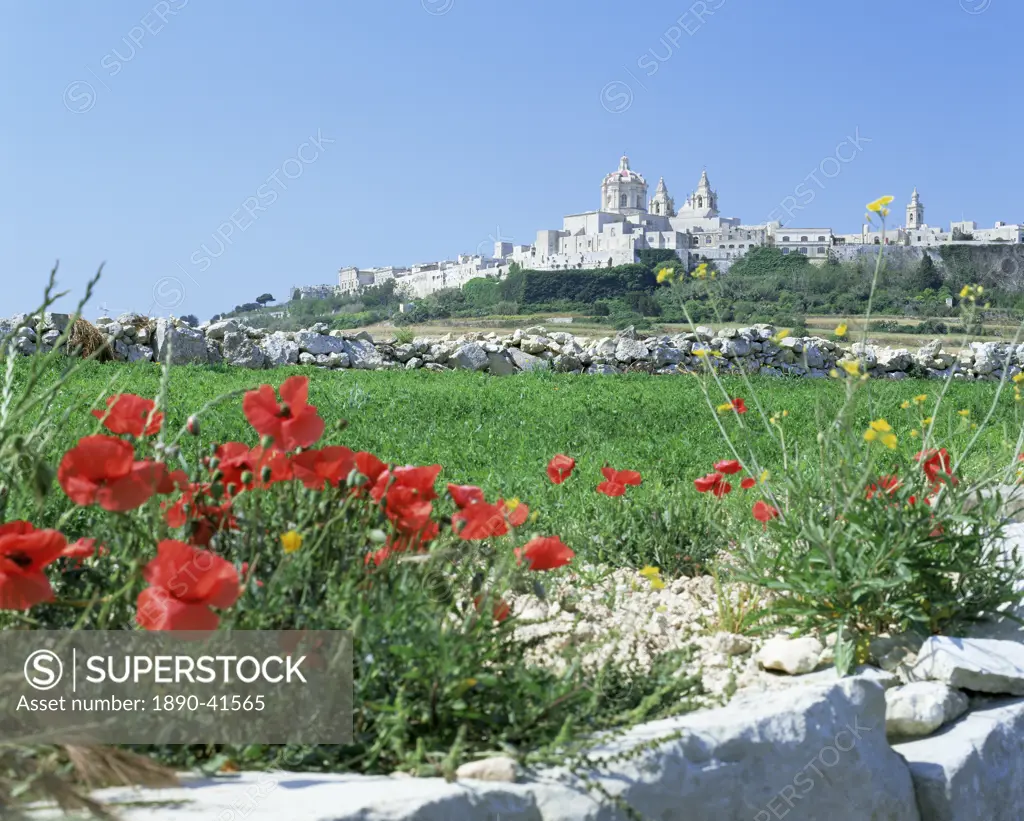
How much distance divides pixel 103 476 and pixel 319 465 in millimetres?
417

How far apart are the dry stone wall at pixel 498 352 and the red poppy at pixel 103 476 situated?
1000 centimetres

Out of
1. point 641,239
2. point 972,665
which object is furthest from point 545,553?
point 641,239

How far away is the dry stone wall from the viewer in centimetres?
1199

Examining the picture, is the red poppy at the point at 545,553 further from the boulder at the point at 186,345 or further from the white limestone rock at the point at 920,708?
the boulder at the point at 186,345

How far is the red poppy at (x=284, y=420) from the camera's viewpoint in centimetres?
176

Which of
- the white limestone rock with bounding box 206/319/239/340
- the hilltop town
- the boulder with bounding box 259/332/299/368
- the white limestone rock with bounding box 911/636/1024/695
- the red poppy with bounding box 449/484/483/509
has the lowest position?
the white limestone rock with bounding box 911/636/1024/695

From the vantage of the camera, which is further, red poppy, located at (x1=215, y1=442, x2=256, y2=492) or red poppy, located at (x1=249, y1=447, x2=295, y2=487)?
red poppy, located at (x1=215, y1=442, x2=256, y2=492)

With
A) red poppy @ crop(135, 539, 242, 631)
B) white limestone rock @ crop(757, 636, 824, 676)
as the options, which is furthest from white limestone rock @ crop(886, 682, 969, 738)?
red poppy @ crop(135, 539, 242, 631)

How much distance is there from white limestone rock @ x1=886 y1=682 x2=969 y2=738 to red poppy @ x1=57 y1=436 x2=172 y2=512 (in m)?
1.98

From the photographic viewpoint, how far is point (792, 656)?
2.56 meters

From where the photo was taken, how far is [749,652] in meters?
2.72

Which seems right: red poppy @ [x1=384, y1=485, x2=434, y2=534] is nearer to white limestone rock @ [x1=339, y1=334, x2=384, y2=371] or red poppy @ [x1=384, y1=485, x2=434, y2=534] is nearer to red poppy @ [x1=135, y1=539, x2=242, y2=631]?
red poppy @ [x1=135, y1=539, x2=242, y2=631]

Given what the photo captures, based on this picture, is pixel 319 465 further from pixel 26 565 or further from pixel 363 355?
pixel 363 355

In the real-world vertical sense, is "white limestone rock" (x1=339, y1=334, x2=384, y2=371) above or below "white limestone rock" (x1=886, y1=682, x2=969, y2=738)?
above
